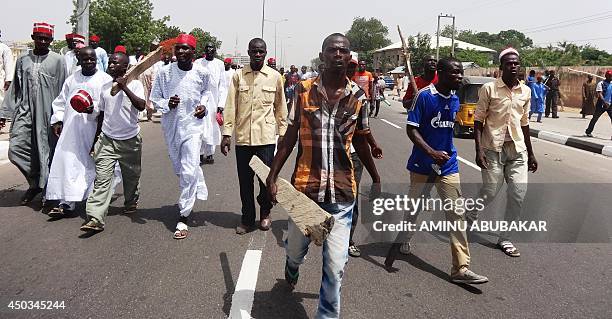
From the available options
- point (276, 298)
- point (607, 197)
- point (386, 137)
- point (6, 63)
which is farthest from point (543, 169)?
point (6, 63)

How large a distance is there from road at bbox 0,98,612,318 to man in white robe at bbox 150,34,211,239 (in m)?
0.48

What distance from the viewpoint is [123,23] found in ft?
167

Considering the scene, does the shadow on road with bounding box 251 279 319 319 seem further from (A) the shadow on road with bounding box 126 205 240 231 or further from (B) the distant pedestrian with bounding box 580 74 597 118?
(B) the distant pedestrian with bounding box 580 74 597 118

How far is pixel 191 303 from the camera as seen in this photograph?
3.38 metres

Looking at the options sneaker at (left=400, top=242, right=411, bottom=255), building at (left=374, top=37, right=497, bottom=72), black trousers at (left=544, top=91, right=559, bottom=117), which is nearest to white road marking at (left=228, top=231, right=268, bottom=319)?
sneaker at (left=400, top=242, right=411, bottom=255)

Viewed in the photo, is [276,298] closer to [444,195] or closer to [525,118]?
[444,195]

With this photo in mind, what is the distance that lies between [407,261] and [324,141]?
1.85 meters

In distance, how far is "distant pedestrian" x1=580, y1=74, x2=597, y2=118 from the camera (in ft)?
59.6

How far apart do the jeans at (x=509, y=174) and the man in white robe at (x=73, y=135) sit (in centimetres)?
393

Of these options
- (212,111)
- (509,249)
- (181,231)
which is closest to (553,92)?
(212,111)

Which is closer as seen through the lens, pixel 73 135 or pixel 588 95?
pixel 73 135

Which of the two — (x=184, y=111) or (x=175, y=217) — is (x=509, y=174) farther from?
(x=175, y=217)

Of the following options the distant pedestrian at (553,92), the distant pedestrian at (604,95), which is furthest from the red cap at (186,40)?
the distant pedestrian at (553,92)

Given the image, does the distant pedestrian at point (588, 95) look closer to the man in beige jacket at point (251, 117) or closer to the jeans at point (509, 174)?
the jeans at point (509, 174)
